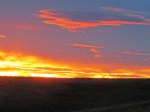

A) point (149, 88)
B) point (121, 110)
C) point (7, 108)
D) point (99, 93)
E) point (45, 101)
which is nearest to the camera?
point (121, 110)

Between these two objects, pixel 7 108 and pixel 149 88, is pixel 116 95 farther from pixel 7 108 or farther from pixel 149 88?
pixel 7 108

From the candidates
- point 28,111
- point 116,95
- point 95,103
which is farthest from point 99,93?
point 28,111

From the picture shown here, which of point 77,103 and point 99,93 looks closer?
point 77,103

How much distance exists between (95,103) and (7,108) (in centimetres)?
967

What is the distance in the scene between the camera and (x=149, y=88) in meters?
57.9

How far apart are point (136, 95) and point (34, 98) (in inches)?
484

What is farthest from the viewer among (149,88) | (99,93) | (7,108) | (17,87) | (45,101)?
(149,88)

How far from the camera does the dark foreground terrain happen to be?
42.1m

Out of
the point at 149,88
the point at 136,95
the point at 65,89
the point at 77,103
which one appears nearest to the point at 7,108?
the point at 77,103

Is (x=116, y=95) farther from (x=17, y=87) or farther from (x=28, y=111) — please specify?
(x=28, y=111)

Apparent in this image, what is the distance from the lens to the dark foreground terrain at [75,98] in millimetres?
42062

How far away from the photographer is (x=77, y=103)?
4734 cm

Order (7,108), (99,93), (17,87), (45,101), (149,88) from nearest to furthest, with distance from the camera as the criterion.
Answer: (7,108), (45,101), (17,87), (99,93), (149,88)

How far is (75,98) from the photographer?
5028cm
